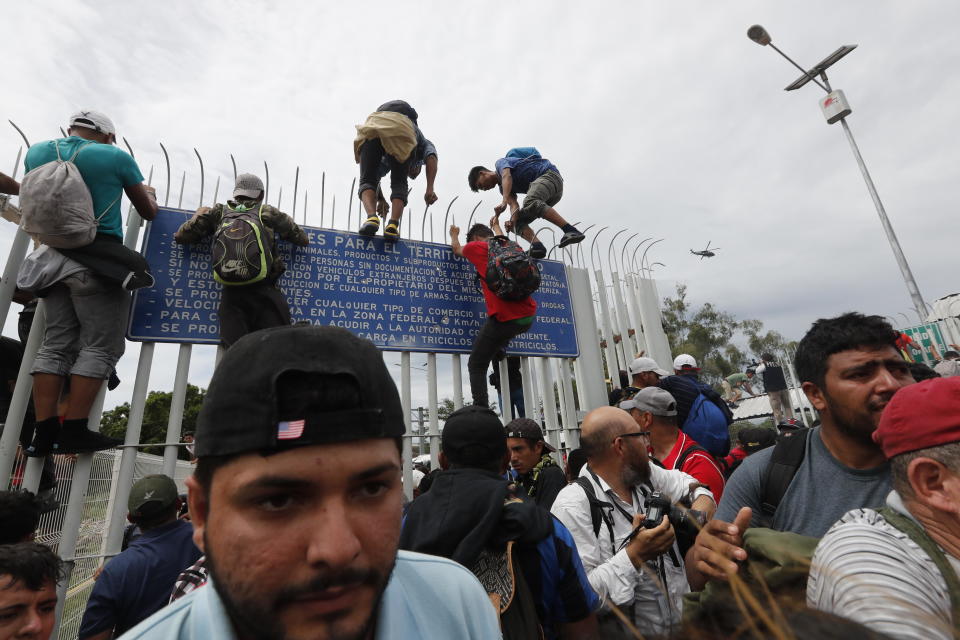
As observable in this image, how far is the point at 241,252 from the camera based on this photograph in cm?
369

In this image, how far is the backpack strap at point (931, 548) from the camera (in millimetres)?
1080

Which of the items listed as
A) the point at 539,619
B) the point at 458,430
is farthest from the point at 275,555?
the point at 539,619

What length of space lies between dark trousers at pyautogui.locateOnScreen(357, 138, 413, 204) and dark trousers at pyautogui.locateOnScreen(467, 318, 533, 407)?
6.50 ft

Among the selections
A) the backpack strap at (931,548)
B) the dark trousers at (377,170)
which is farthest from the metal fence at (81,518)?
the backpack strap at (931,548)

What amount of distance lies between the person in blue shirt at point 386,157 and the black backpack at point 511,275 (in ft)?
4.36

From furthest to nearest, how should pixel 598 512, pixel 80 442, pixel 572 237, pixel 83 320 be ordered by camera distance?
pixel 572 237 → pixel 83 320 → pixel 80 442 → pixel 598 512

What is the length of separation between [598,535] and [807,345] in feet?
4.87

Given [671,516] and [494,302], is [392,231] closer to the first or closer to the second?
[494,302]

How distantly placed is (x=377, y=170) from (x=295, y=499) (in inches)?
201

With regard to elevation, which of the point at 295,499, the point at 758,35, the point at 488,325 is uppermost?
the point at 758,35

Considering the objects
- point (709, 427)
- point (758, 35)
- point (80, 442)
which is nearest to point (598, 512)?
point (709, 427)

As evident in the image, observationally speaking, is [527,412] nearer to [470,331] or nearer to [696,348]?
[470,331]

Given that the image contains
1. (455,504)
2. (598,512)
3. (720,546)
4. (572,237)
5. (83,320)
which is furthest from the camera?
(572,237)

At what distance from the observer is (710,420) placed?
409 cm
